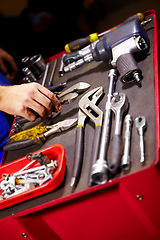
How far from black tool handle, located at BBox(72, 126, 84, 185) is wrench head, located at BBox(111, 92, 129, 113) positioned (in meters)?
0.13

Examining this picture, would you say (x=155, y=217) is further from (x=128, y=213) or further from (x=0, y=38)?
(x=0, y=38)

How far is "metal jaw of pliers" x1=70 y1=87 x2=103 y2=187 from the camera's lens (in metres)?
0.74

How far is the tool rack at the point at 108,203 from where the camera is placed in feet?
2.11

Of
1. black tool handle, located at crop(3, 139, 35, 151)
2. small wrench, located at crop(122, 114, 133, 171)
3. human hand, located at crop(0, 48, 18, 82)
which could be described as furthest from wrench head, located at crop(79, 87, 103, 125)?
human hand, located at crop(0, 48, 18, 82)

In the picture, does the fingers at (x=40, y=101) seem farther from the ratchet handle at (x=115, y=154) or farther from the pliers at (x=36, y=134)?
the ratchet handle at (x=115, y=154)

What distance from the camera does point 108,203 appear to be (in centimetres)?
69

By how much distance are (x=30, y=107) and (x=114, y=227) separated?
49 centimetres

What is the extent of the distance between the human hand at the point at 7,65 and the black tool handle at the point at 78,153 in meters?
0.93

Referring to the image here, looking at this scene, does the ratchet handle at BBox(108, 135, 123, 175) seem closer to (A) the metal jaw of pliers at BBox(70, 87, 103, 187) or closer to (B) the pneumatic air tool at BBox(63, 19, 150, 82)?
(A) the metal jaw of pliers at BBox(70, 87, 103, 187)

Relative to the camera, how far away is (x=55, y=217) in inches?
29.7

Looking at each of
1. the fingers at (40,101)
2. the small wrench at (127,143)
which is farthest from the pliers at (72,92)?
the small wrench at (127,143)

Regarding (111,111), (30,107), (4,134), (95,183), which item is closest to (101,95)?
(111,111)

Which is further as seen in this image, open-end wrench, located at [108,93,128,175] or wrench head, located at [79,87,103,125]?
wrench head, located at [79,87,103,125]

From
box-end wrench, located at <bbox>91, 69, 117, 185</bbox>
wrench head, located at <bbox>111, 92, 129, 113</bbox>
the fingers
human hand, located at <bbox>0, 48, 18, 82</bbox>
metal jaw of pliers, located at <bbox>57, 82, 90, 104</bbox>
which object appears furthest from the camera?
human hand, located at <bbox>0, 48, 18, 82</bbox>
